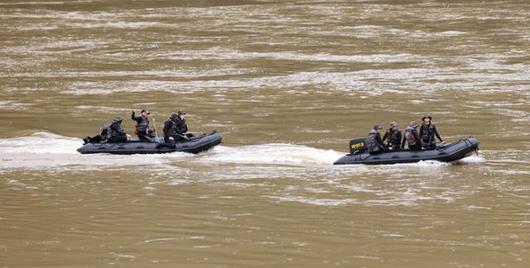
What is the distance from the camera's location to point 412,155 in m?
31.1

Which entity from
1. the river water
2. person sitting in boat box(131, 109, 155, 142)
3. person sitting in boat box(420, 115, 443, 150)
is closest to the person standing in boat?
person sitting in boat box(131, 109, 155, 142)

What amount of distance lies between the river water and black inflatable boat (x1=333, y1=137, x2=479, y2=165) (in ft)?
1.22

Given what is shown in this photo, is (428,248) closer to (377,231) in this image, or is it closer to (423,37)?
(377,231)

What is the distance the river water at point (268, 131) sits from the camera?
2078cm

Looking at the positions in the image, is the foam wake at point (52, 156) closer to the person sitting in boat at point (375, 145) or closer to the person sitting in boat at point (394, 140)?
the person sitting in boat at point (375, 145)

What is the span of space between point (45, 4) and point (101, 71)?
1391 inches

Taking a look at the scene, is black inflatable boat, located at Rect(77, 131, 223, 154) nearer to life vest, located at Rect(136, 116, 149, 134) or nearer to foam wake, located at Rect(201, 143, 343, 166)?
foam wake, located at Rect(201, 143, 343, 166)

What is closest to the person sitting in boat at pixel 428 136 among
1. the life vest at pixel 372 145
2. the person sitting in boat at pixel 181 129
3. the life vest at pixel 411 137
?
the life vest at pixel 411 137

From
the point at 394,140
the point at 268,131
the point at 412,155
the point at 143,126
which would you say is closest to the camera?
the point at 412,155

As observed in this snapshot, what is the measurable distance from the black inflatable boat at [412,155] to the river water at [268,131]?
0.37 m

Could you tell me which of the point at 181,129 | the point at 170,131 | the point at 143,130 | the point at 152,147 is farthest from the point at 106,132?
the point at 181,129

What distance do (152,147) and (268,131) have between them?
5.15 m

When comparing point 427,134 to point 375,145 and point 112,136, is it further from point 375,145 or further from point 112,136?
point 112,136

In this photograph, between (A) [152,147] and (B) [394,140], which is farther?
(A) [152,147]
